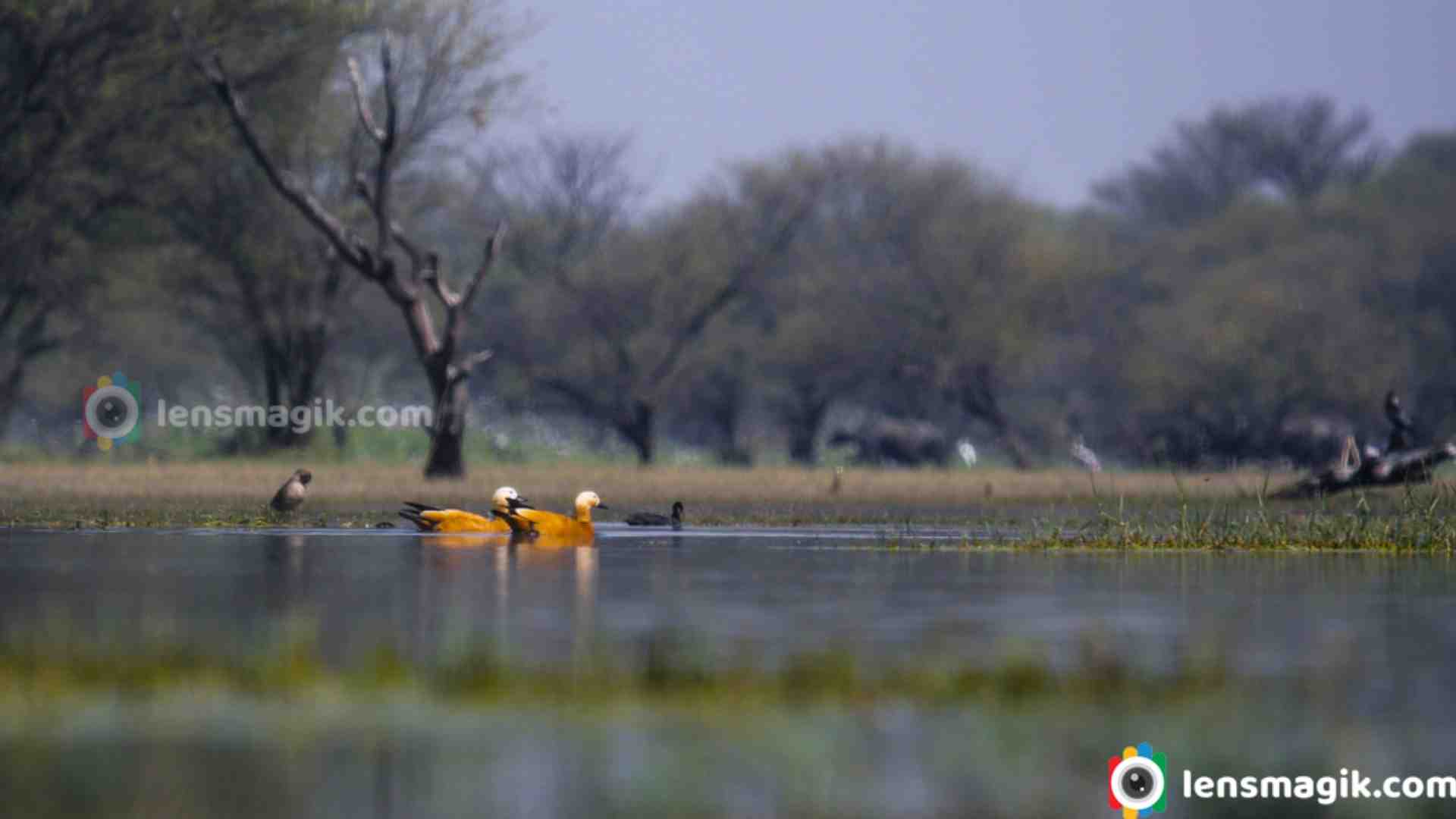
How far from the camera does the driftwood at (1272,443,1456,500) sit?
97.5 ft

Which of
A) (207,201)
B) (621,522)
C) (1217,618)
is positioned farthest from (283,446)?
(1217,618)

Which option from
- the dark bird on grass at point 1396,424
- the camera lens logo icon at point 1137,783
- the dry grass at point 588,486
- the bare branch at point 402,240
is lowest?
the camera lens logo icon at point 1137,783

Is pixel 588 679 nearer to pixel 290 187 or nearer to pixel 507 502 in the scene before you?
pixel 507 502

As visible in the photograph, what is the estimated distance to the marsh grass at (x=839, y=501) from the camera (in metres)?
24.5

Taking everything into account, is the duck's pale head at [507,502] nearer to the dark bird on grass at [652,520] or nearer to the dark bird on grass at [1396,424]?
the dark bird on grass at [652,520]

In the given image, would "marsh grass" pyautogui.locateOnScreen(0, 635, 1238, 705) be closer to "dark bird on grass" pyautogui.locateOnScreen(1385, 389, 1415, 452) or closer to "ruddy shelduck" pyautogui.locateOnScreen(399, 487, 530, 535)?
"ruddy shelduck" pyautogui.locateOnScreen(399, 487, 530, 535)

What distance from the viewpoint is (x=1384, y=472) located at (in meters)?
30.1

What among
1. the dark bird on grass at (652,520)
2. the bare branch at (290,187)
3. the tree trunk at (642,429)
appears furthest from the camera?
the tree trunk at (642,429)

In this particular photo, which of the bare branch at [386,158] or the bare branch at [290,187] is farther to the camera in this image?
the bare branch at [290,187]

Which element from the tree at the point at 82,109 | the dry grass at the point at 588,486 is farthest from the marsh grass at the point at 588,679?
the tree at the point at 82,109

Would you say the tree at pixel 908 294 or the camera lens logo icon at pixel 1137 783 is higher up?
the tree at pixel 908 294

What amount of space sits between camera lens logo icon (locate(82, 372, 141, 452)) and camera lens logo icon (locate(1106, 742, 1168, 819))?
49.5 m

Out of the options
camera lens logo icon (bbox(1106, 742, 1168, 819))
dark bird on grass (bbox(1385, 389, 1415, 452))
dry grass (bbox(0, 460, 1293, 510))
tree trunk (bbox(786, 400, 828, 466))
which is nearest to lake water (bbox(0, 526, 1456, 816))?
camera lens logo icon (bbox(1106, 742, 1168, 819))

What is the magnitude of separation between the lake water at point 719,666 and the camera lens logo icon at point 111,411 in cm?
4008
